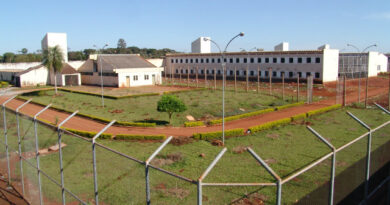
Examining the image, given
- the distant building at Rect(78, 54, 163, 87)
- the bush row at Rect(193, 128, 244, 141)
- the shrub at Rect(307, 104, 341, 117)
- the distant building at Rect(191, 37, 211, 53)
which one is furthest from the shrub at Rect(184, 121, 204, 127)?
the distant building at Rect(191, 37, 211, 53)

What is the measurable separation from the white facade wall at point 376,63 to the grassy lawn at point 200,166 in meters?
50.6

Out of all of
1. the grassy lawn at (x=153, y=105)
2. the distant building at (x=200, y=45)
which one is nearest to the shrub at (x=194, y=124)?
the grassy lawn at (x=153, y=105)

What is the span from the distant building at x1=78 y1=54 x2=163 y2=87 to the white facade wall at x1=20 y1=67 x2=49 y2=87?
597 cm

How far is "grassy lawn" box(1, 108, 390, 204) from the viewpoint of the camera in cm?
Answer: 991

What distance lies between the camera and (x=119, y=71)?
4934cm

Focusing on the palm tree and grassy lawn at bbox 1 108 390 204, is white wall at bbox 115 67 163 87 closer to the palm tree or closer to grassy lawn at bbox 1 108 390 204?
the palm tree

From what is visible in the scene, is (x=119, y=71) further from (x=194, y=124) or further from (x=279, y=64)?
(x=194, y=124)

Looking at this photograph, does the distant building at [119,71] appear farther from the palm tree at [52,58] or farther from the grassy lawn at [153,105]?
the grassy lawn at [153,105]

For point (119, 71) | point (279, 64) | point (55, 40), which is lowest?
point (119, 71)

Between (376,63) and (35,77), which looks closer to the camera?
(35,77)

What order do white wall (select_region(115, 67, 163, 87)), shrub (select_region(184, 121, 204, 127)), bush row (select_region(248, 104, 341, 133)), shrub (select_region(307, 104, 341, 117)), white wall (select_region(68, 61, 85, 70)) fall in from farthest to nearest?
white wall (select_region(68, 61, 85, 70)) → white wall (select_region(115, 67, 163, 87)) → shrub (select_region(307, 104, 341, 117)) → shrub (select_region(184, 121, 204, 127)) → bush row (select_region(248, 104, 341, 133))

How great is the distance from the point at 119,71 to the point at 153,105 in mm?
18996

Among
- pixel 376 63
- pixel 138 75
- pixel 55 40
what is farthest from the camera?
pixel 376 63

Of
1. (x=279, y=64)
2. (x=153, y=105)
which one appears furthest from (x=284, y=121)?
(x=279, y=64)
